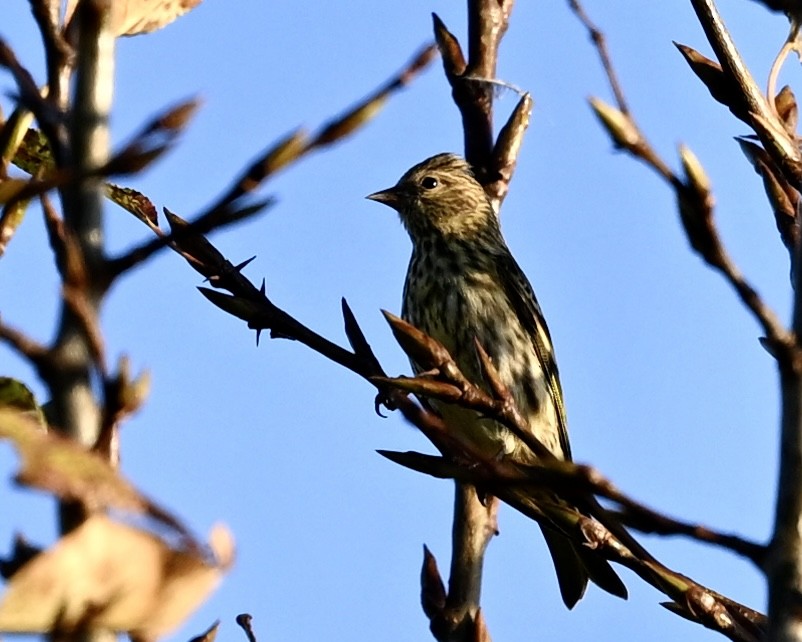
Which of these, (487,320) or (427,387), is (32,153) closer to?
(427,387)

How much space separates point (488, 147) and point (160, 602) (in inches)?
130

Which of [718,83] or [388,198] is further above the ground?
[388,198]

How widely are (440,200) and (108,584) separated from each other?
22.8ft

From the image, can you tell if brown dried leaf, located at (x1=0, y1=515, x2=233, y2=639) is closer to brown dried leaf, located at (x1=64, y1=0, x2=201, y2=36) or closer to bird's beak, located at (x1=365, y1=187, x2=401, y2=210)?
brown dried leaf, located at (x1=64, y1=0, x2=201, y2=36)

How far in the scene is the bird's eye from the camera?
8.17 metres

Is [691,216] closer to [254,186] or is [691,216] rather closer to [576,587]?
[254,186]

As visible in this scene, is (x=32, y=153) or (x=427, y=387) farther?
(x=32, y=153)

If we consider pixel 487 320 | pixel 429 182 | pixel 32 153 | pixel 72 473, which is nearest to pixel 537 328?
pixel 487 320

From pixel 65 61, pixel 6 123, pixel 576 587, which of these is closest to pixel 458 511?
pixel 6 123

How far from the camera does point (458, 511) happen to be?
11.3ft

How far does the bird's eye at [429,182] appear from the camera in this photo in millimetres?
8172

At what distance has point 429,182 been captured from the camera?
8.24 meters

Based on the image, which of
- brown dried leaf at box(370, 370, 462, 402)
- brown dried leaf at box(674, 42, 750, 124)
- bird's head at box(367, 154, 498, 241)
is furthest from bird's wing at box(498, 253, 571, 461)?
brown dried leaf at box(370, 370, 462, 402)

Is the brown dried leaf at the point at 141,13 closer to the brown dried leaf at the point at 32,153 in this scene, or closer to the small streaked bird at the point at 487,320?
the brown dried leaf at the point at 32,153
